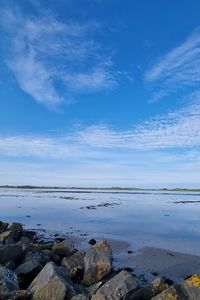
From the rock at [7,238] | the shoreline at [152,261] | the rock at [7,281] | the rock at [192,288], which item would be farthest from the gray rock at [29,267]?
the rock at [192,288]

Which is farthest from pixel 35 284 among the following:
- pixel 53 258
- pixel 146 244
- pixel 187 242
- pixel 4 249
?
pixel 187 242

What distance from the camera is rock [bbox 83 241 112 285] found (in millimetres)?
10641

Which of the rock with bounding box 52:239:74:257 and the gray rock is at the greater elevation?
the rock with bounding box 52:239:74:257

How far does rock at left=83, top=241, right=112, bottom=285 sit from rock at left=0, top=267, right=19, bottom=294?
2324 millimetres

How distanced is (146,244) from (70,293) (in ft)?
36.3

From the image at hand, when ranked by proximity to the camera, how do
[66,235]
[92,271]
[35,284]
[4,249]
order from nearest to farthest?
[35,284]
[92,271]
[4,249]
[66,235]

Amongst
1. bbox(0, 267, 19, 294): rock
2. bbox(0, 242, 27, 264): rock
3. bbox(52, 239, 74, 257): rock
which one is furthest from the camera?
bbox(52, 239, 74, 257): rock

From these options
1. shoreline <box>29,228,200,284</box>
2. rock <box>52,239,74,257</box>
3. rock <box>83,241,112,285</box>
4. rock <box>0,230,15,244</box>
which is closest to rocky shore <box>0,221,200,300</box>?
rock <box>83,241,112,285</box>

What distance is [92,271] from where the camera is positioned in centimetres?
1077

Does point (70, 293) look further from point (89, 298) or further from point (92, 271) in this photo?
point (92, 271)

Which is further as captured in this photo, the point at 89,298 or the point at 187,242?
the point at 187,242

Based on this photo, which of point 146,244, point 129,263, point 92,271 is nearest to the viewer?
point 92,271

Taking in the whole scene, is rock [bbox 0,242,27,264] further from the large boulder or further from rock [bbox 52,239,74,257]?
rock [bbox 52,239,74,257]

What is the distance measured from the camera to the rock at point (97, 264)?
10.6 m
